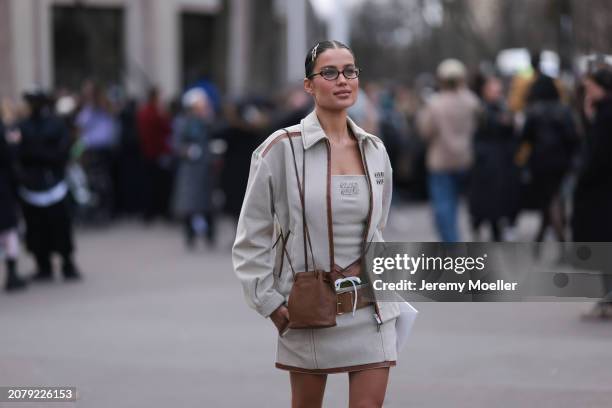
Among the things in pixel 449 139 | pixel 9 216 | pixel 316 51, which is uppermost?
pixel 316 51

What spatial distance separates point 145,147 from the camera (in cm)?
1747

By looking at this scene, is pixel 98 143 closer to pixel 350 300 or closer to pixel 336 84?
pixel 336 84

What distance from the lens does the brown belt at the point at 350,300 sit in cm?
439

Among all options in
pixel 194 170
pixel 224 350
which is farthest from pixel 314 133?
pixel 194 170

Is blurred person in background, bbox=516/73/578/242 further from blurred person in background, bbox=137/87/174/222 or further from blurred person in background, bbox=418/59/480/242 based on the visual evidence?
blurred person in background, bbox=137/87/174/222

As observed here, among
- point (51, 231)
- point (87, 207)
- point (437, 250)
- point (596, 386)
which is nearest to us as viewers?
point (437, 250)

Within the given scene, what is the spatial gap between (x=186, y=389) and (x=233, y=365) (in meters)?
0.74

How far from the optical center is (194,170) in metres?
14.5

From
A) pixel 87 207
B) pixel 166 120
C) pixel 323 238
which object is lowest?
pixel 87 207

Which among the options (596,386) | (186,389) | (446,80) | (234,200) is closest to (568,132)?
(446,80)

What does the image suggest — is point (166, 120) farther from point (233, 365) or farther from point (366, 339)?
point (366, 339)

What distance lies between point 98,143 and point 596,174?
31.2 feet

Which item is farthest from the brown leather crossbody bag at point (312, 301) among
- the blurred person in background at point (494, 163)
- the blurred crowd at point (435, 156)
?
the blurred person in background at point (494, 163)

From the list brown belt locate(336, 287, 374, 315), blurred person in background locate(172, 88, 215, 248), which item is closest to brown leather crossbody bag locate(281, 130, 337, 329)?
brown belt locate(336, 287, 374, 315)
